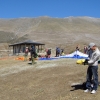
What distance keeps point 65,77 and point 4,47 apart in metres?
89.2

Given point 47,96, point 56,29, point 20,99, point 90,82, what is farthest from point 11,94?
point 56,29

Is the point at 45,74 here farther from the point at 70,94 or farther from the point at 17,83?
the point at 70,94

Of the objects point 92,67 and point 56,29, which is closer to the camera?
point 92,67

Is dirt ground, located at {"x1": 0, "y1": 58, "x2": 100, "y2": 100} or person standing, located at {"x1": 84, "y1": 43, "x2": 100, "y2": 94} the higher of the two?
person standing, located at {"x1": 84, "y1": 43, "x2": 100, "y2": 94}

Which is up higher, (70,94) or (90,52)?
(90,52)

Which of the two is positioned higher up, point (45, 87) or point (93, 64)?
point (93, 64)

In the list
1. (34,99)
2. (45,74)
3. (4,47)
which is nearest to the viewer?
(34,99)

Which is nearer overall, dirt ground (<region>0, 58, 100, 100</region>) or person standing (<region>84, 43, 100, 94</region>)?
person standing (<region>84, 43, 100, 94</region>)

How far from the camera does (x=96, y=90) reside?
12664 millimetres

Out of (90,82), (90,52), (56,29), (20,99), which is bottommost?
(20,99)

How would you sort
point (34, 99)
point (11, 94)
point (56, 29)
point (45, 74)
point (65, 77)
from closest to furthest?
point (34, 99) → point (11, 94) → point (65, 77) → point (45, 74) → point (56, 29)

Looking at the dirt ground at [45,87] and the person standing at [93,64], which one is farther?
the dirt ground at [45,87]

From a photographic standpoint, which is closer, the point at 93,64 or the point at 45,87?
the point at 93,64

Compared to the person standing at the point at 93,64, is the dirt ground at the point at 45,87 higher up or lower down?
lower down
